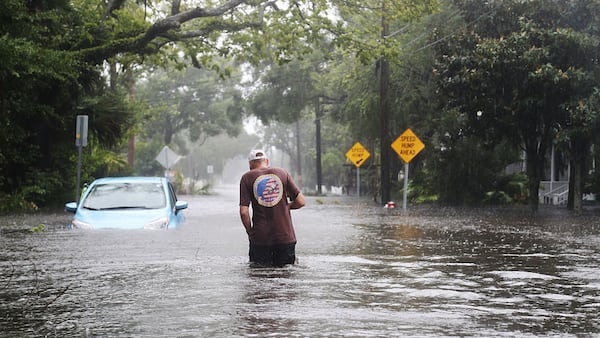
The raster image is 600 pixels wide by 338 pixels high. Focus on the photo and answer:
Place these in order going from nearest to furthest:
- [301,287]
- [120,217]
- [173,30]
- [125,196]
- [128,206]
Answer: [301,287] → [120,217] → [128,206] → [125,196] → [173,30]

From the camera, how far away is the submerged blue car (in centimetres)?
1487

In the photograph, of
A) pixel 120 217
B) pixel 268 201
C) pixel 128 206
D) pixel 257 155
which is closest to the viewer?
pixel 268 201

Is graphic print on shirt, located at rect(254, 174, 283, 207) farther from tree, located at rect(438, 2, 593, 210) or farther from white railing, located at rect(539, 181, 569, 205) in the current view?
white railing, located at rect(539, 181, 569, 205)

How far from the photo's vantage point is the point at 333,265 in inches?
448

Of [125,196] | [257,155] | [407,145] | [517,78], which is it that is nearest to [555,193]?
[407,145]

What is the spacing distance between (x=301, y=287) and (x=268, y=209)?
1318 mm

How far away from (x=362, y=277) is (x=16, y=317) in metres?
4.05

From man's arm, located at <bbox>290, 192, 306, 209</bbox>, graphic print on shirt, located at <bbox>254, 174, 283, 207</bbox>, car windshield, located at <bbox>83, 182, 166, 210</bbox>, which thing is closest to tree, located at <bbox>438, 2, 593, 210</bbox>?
car windshield, located at <bbox>83, 182, 166, 210</bbox>

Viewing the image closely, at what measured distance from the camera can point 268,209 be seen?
33.5 feet

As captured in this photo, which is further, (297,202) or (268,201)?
(297,202)

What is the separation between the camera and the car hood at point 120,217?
48.2 feet

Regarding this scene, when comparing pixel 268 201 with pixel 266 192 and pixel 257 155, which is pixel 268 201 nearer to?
pixel 266 192

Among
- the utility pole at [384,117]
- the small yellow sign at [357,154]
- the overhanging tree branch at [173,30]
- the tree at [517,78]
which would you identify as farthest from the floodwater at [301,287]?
the small yellow sign at [357,154]

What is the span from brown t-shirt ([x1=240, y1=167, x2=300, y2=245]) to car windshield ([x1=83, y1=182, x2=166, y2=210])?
5.73 metres
